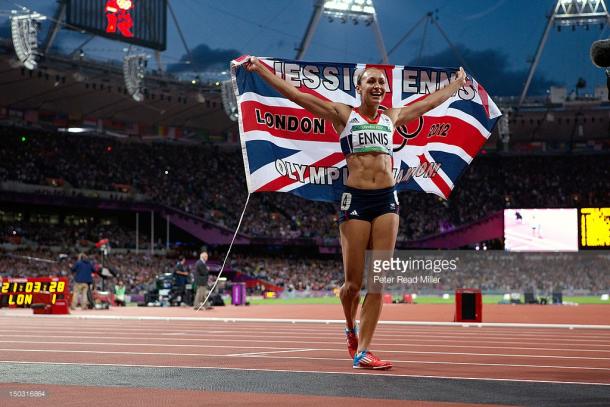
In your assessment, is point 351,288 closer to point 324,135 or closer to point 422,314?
point 324,135

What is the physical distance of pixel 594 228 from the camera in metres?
39.4

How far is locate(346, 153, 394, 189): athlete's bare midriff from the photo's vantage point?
25.0 ft

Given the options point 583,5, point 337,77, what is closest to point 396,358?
point 337,77

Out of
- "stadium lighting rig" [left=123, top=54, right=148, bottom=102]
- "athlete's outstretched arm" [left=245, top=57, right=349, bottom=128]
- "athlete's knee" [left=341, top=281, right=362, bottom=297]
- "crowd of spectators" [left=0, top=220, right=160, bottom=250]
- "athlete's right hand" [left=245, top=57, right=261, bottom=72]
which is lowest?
"athlete's knee" [left=341, top=281, right=362, bottom=297]

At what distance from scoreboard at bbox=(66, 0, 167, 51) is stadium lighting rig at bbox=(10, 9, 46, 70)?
5051mm

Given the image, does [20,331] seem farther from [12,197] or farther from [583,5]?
[583,5]

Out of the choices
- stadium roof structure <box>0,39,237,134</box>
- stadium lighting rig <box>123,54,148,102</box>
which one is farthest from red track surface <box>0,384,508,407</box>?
stadium roof structure <box>0,39,237,134</box>

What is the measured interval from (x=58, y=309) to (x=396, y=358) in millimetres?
16124

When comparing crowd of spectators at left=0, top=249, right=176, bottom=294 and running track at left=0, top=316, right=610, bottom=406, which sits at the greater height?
crowd of spectators at left=0, top=249, right=176, bottom=294

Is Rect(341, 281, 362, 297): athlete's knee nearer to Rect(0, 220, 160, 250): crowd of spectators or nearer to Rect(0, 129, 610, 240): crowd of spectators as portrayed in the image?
Rect(0, 220, 160, 250): crowd of spectators

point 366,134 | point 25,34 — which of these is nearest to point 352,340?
point 366,134

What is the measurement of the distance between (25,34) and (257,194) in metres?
29.3

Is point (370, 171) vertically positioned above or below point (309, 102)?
below

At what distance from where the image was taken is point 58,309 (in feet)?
75.6
